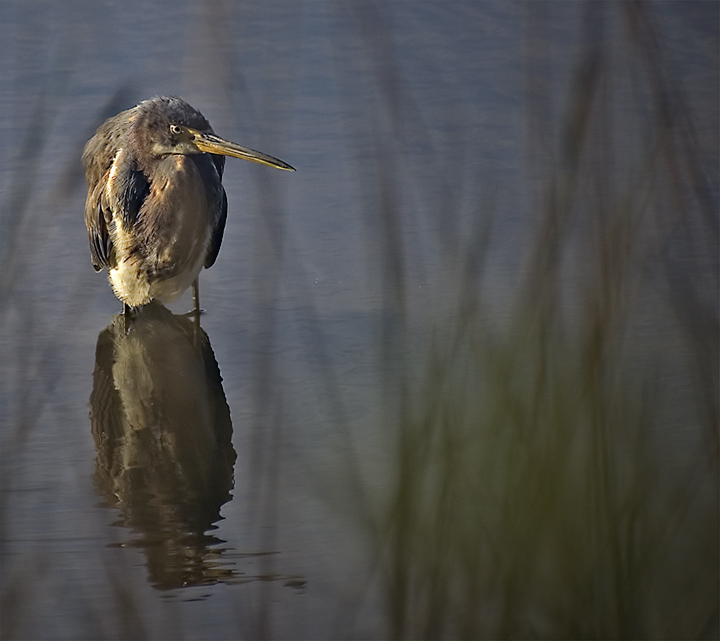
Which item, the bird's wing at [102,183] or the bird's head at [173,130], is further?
the bird's wing at [102,183]

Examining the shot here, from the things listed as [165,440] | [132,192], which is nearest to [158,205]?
[132,192]

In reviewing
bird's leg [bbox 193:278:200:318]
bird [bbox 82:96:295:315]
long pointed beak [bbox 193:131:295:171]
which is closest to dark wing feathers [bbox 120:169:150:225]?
bird [bbox 82:96:295:315]

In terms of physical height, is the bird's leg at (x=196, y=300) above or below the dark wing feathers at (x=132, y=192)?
below

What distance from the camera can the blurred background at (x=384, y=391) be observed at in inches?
61.4

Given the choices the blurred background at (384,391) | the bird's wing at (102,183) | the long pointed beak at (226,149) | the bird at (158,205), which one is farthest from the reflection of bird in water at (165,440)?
the long pointed beak at (226,149)

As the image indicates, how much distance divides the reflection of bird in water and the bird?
5.3 inches

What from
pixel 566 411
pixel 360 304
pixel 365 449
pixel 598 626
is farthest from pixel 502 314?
pixel 598 626

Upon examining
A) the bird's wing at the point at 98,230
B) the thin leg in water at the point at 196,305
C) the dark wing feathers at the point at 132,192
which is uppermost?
the dark wing feathers at the point at 132,192

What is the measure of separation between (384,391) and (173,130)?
1905 mm

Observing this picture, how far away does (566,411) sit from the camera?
166 cm

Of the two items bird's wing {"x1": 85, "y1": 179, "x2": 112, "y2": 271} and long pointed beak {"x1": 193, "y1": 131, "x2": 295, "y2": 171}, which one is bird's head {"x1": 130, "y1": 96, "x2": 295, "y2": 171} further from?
bird's wing {"x1": 85, "y1": 179, "x2": 112, "y2": 271}

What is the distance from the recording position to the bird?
3543mm

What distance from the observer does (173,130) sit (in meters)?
3.55

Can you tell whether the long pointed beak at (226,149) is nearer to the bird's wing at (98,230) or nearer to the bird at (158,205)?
the bird at (158,205)
